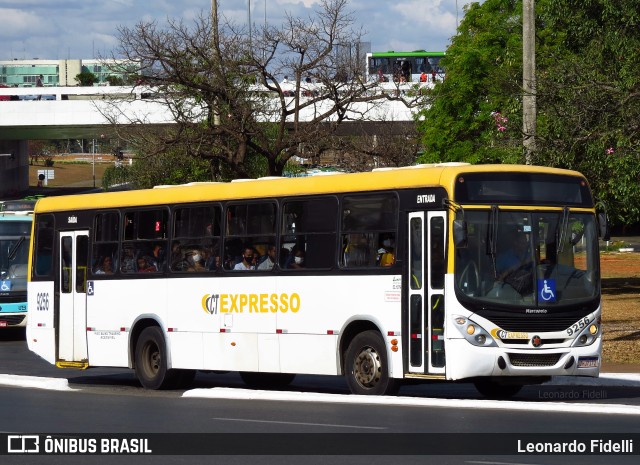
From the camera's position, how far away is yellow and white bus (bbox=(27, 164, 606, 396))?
53.6 feet

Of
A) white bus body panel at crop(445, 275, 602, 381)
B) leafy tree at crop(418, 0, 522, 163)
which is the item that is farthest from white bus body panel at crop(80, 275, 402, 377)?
leafy tree at crop(418, 0, 522, 163)

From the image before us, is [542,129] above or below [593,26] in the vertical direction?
below

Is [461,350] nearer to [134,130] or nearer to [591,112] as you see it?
[591,112]

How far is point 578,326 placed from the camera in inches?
652

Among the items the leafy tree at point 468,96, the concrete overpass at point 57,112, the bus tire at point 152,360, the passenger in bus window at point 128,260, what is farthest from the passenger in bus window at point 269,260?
the concrete overpass at point 57,112

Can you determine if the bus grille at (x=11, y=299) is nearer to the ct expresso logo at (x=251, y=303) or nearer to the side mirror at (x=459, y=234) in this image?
the ct expresso logo at (x=251, y=303)

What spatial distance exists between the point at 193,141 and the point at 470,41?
48.2 feet

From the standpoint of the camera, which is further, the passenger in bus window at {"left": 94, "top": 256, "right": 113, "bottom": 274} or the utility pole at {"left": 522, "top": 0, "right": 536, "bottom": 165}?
the utility pole at {"left": 522, "top": 0, "right": 536, "bottom": 165}

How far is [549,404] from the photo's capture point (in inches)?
627

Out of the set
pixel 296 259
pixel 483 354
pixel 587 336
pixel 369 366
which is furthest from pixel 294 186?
pixel 587 336

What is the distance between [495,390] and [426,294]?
2.36 m

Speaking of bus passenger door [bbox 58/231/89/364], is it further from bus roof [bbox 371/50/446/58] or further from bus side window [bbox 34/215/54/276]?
bus roof [bbox 371/50/446/58]

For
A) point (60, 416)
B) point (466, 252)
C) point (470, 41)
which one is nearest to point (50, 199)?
point (60, 416)

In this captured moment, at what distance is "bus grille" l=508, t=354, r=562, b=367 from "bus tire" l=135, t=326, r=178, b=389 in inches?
250
